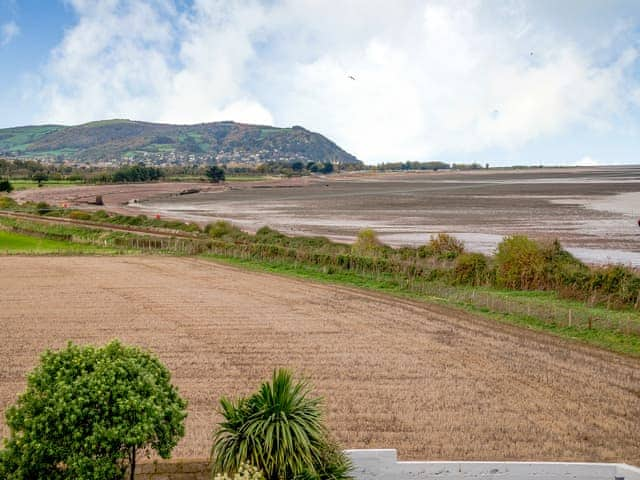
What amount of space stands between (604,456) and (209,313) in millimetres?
17742

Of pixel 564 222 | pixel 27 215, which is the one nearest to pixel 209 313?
pixel 564 222

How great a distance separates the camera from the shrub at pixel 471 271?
3569 cm

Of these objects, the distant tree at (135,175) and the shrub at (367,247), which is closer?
the shrub at (367,247)

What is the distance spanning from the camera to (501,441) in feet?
48.3

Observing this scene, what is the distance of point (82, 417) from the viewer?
994 centimetres

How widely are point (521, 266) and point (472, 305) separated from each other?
579cm

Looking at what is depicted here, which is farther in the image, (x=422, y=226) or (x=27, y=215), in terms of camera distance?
(x=27, y=215)

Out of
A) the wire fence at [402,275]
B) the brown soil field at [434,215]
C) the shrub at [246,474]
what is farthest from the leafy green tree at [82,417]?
the brown soil field at [434,215]

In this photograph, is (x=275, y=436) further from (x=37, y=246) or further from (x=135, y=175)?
(x=135, y=175)

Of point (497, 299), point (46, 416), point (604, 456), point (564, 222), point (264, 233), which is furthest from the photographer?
point (564, 222)

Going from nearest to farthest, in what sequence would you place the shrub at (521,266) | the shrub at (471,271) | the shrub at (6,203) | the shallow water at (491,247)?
the shrub at (521,266) → the shrub at (471,271) → the shallow water at (491,247) → the shrub at (6,203)

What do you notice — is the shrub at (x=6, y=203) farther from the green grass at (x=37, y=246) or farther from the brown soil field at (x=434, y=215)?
the green grass at (x=37, y=246)

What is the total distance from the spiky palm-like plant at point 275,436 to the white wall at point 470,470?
1.06 m

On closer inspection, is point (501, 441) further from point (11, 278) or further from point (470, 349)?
point (11, 278)
